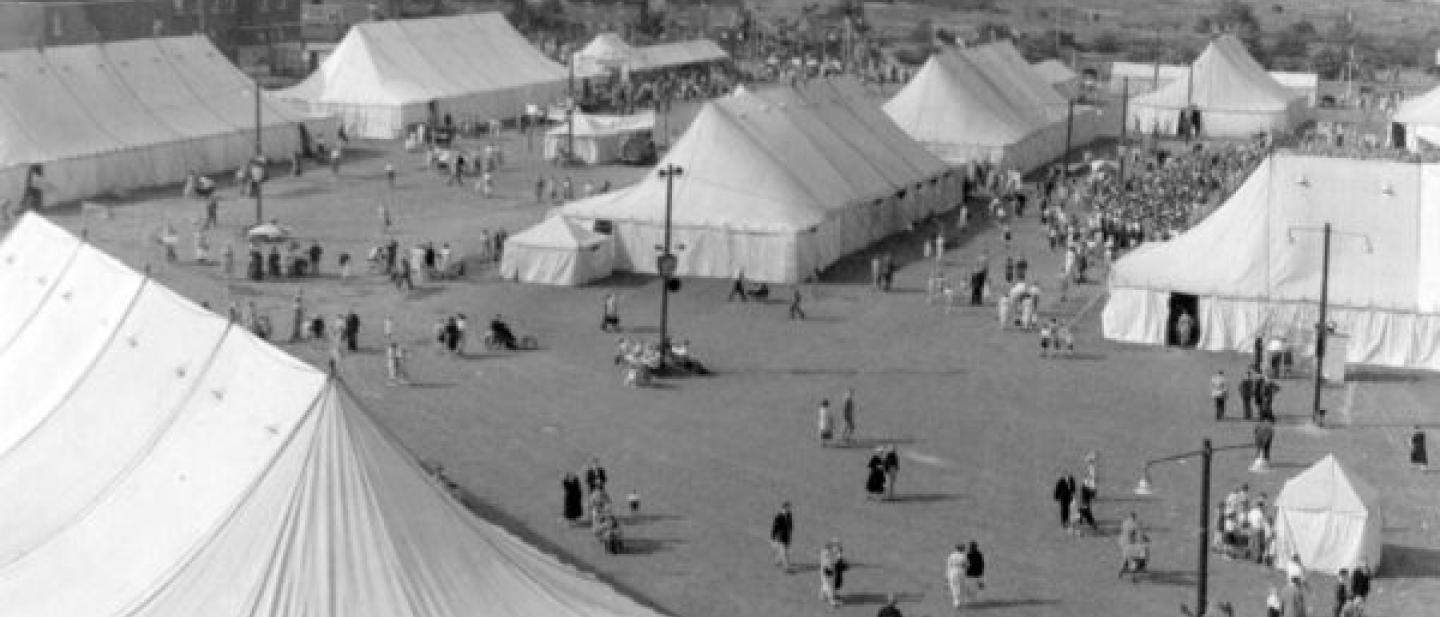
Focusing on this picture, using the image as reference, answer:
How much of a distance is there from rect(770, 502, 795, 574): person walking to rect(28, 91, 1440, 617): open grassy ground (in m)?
0.25

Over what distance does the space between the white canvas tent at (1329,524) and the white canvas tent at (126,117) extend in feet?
108

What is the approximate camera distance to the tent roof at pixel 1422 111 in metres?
70.4

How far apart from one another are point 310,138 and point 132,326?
3796cm

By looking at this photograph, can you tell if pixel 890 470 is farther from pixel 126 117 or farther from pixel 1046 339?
pixel 126 117

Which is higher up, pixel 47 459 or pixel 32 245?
pixel 32 245

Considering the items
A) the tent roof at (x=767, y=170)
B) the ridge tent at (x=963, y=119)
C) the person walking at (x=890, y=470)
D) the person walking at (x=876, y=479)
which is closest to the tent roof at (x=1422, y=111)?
the ridge tent at (x=963, y=119)

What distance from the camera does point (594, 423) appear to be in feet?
116

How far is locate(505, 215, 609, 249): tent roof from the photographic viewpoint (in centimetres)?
4625

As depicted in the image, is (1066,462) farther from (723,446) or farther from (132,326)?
(132,326)

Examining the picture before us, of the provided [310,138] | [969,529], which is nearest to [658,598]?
[969,529]

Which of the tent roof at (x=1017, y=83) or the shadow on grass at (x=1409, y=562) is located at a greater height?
the tent roof at (x=1017, y=83)

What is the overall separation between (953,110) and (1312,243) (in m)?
23.8

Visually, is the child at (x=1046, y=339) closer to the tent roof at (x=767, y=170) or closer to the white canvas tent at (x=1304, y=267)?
the white canvas tent at (x=1304, y=267)

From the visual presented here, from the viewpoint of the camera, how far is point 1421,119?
70.6 m
